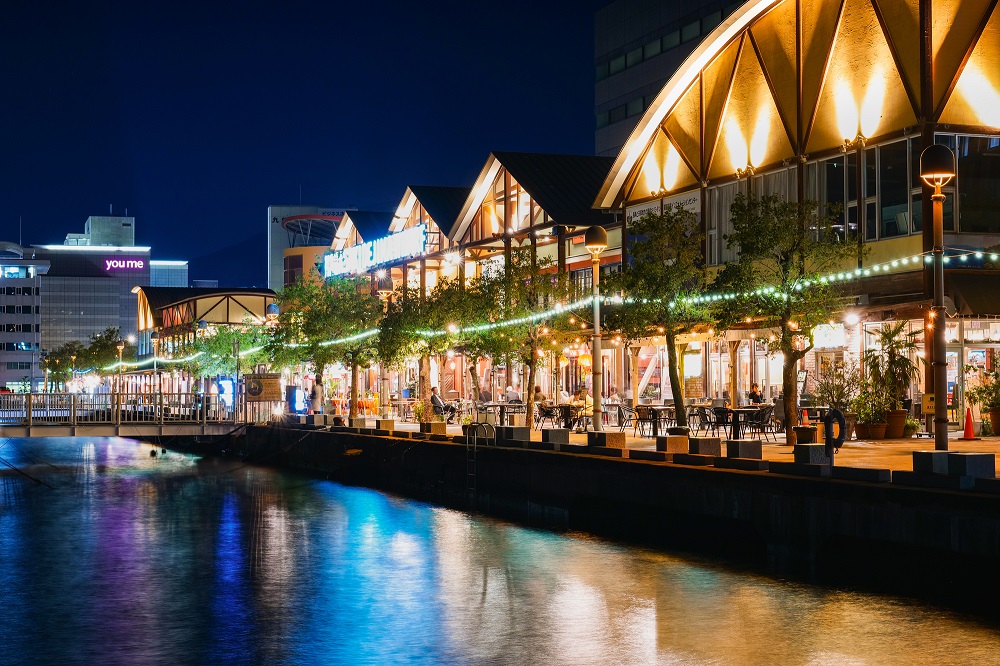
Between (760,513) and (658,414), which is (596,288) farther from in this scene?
(760,513)

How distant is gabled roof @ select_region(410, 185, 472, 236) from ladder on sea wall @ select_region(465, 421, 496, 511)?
30.8 m

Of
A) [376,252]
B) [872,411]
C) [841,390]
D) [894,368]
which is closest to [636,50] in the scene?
[376,252]

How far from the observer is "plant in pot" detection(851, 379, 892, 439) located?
33250 millimetres

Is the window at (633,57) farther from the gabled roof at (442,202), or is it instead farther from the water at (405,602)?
the water at (405,602)

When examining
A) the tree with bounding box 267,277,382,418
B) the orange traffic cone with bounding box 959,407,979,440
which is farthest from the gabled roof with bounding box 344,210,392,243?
the orange traffic cone with bounding box 959,407,979,440

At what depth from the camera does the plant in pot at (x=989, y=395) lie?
109 feet

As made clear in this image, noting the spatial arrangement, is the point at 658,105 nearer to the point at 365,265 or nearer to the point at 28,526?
the point at 28,526

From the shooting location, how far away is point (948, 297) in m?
34.1

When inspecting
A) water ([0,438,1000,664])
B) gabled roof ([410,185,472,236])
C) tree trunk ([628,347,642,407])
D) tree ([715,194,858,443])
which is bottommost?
water ([0,438,1000,664])

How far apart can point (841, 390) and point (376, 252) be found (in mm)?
42545

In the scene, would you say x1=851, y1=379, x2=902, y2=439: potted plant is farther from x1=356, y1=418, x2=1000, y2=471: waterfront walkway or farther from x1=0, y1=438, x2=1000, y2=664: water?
x1=0, y1=438, x2=1000, y2=664: water

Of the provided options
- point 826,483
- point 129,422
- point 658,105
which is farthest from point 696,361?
point 826,483

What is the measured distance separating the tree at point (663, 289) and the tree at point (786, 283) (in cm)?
319

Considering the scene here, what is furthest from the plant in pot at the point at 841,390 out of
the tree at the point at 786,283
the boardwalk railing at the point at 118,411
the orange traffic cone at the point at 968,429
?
the boardwalk railing at the point at 118,411
